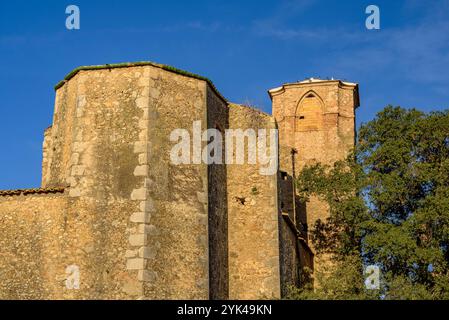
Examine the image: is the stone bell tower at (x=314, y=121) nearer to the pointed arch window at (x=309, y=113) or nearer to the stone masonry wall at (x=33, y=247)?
the pointed arch window at (x=309, y=113)

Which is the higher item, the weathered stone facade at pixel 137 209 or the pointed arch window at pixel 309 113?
the pointed arch window at pixel 309 113

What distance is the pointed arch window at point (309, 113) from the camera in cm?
4347

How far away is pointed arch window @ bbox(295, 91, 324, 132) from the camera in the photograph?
4347cm

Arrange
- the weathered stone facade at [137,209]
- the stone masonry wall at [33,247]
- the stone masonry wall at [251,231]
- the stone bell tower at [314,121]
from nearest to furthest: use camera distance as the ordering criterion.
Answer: the weathered stone facade at [137,209] < the stone masonry wall at [33,247] < the stone masonry wall at [251,231] < the stone bell tower at [314,121]

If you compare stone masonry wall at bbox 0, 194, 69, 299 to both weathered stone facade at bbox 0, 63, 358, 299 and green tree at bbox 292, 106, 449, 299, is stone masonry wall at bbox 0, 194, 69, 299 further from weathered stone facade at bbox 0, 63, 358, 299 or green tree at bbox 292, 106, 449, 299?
green tree at bbox 292, 106, 449, 299

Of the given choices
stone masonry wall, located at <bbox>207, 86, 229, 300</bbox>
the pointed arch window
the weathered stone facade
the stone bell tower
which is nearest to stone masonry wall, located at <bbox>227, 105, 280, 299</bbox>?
the weathered stone facade

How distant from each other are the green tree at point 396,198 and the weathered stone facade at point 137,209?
18.7 ft

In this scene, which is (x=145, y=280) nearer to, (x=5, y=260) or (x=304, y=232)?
(x=5, y=260)

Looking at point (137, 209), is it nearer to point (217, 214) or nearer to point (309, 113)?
point (217, 214)

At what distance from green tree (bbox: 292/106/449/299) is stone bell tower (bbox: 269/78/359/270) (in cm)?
707

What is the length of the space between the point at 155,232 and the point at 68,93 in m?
5.26

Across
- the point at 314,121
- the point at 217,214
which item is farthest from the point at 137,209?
the point at 314,121

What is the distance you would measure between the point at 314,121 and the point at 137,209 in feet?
78.4

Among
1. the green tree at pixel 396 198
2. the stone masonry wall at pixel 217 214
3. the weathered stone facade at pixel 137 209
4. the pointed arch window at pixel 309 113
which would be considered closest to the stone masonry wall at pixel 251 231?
the weathered stone facade at pixel 137 209
